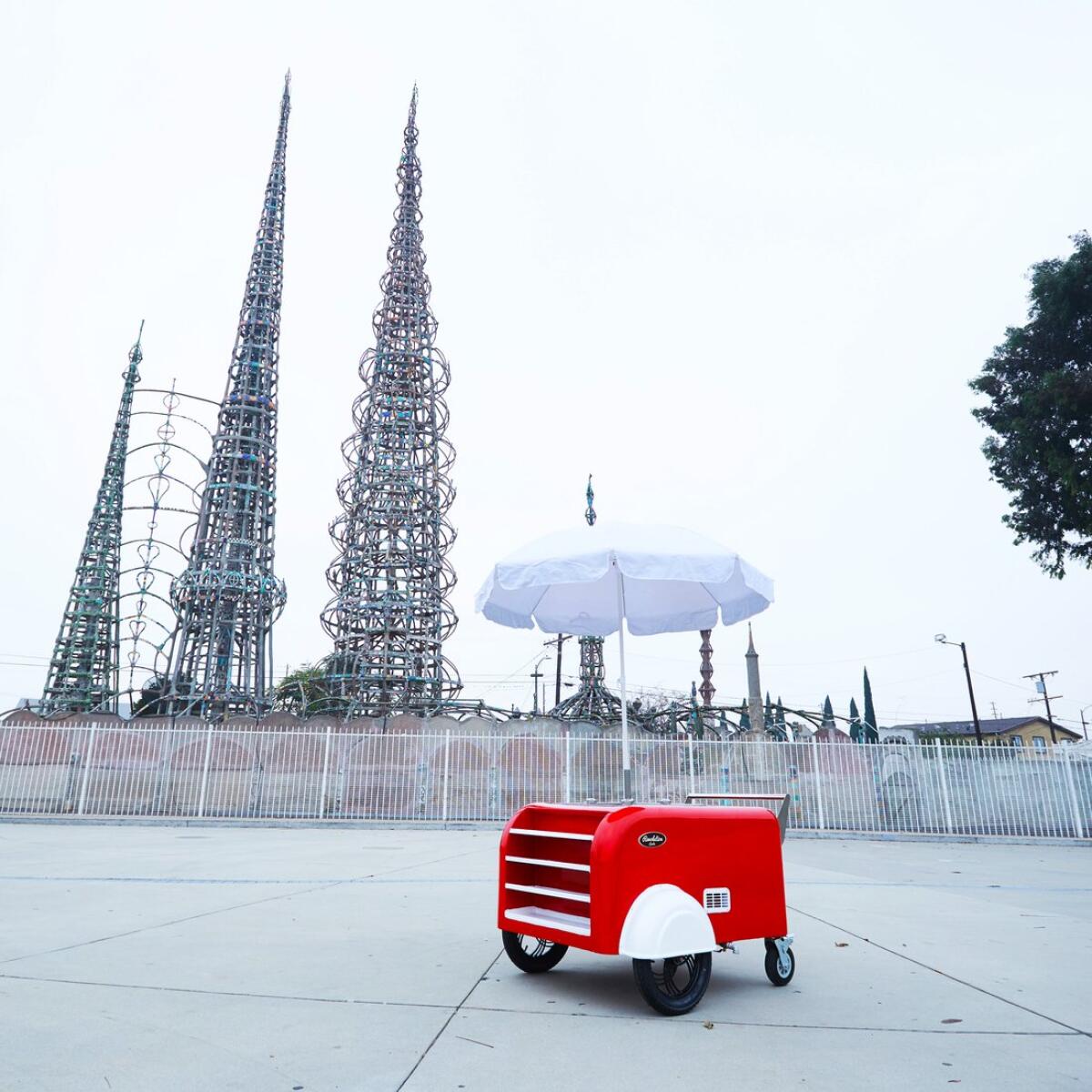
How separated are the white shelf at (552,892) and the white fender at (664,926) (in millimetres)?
245

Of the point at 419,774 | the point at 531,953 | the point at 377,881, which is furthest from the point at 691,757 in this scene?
the point at 531,953

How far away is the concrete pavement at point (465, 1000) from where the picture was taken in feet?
9.20

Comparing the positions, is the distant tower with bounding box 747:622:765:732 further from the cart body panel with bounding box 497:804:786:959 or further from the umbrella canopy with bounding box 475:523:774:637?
the cart body panel with bounding box 497:804:786:959

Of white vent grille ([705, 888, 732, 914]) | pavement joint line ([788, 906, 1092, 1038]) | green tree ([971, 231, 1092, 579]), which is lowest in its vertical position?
pavement joint line ([788, 906, 1092, 1038])

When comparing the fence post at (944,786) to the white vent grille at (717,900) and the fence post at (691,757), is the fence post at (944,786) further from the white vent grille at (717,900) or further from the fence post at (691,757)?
the white vent grille at (717,900)

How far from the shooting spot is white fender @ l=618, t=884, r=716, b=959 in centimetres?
343

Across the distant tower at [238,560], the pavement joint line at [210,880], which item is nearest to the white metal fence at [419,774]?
the pavement joint line at [210,880]

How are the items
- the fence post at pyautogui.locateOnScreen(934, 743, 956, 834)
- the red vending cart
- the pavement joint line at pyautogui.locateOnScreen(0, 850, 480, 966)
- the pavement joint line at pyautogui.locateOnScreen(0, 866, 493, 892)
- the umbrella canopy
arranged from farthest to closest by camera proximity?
the fence post at pyautogui.locateOnScreen(934, 743, 956, 834) < the pavement joint line at pyautogui.locateOnScreen(0, 866, 493, 892) < the umbrella canopy < the pavement joint line at pyautogui.locateOnScreen(0, 850, 480, 966) < the red vending cart

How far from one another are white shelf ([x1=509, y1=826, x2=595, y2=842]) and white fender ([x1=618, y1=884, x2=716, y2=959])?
367mm

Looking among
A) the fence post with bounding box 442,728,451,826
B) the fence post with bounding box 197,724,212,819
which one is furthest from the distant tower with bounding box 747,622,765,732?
the fence post with bounding box 197,724,212,819

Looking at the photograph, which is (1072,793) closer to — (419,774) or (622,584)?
(622,584)

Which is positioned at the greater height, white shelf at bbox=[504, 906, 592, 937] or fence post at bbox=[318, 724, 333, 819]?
fence post at bbox=[318, 724, 333, 819]

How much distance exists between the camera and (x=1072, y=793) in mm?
15055

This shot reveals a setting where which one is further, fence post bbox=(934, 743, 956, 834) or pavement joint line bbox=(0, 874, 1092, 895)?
fence post bbox=(934, 743, 956, 834)
